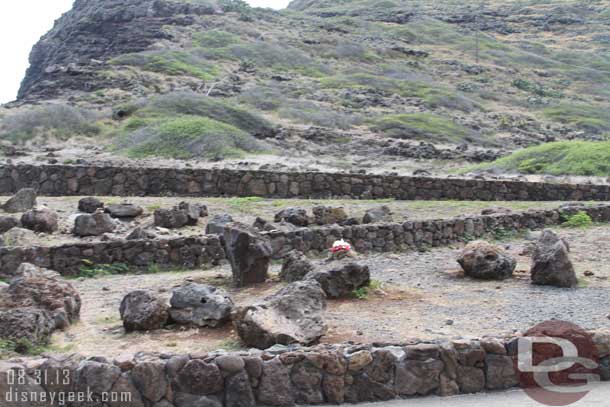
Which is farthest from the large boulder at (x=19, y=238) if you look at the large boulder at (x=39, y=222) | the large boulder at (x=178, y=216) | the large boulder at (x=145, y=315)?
the large boulder at (x=145, y=315)

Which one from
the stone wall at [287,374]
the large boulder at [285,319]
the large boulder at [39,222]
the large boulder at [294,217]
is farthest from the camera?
the large boulder at [294,217]

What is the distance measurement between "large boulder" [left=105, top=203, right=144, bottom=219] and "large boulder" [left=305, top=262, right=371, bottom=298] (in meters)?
6.86

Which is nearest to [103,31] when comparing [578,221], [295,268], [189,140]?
[189,140]

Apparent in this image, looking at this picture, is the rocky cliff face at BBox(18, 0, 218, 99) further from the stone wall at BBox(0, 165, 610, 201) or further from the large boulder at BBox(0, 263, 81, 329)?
the large boulder at BBox(0, 263, 81, 329)

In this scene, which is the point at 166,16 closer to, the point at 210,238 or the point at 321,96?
the point at 321,96

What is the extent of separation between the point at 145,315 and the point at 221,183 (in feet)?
41.4

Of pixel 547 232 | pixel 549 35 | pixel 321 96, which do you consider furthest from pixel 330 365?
pixel 549 35

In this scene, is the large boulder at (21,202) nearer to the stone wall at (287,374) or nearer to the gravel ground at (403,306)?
the gravel ground at (403,306)

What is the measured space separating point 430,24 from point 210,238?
238 feet

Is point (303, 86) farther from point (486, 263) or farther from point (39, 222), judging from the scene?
point (486, 263)

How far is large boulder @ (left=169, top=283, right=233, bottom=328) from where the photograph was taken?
7488 mm

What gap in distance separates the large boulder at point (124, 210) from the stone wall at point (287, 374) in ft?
31.6

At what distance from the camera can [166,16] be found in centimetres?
5919

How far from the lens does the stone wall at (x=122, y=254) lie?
10.6 m
